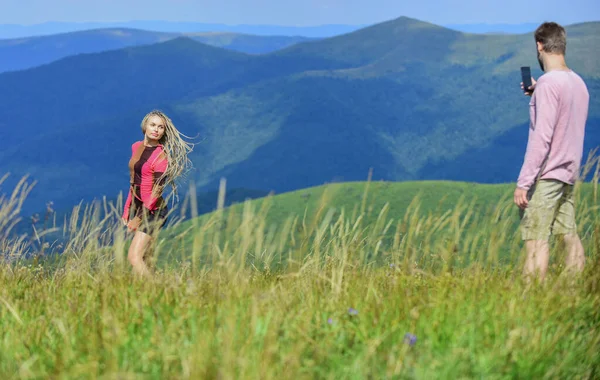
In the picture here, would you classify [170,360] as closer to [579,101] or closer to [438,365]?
[438,365]

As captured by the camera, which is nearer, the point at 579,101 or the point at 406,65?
the point at 579,101

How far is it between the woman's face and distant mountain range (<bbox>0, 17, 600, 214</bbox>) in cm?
9715

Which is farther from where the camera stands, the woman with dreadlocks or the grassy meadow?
the woman with dreadlocks

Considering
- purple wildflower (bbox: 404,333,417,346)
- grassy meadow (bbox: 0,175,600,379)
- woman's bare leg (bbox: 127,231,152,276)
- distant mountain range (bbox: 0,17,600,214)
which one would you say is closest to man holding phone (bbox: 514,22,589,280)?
grassy meadow (bbox: 0,175,600,379)

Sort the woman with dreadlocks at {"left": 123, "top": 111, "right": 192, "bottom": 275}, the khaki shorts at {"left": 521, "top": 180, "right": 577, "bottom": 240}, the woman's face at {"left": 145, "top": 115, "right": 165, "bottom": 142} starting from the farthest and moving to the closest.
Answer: the woman's face at {"left": 145, "top": 115, "right": 165, "bottom": 142}
the woman with dreadlocks at {"left": 123, "top": 111, "right": 192, "bottom": 275}
the khaki shorts at {"left": 521, "top": 180, "right": 577, "bottom": 240}

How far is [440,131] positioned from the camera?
12912 centimetres

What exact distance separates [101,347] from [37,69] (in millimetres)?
191116

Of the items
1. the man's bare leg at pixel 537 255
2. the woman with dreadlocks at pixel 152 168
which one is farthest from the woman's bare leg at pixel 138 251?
the man's bare leg at pixel 537 255

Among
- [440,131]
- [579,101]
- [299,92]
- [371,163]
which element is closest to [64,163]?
[299,92]

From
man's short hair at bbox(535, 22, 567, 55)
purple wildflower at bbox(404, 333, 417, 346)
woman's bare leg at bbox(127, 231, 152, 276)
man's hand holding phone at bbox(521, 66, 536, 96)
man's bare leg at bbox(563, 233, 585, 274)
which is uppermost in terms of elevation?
man's short hair at bbox(535, 22, 567, 55)

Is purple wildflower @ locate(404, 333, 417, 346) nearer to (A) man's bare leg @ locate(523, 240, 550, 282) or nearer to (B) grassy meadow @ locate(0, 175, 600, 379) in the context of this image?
(B) grassy meadow @ locate(0, 175, 600, 379)

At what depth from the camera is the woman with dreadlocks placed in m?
5.09

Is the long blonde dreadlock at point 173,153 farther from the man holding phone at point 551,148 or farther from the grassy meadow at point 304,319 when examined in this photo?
the man holding phone at point 551,148

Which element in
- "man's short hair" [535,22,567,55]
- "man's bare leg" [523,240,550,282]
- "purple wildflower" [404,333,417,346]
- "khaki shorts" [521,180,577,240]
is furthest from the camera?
"man's short hair" [535,22,567,55]
